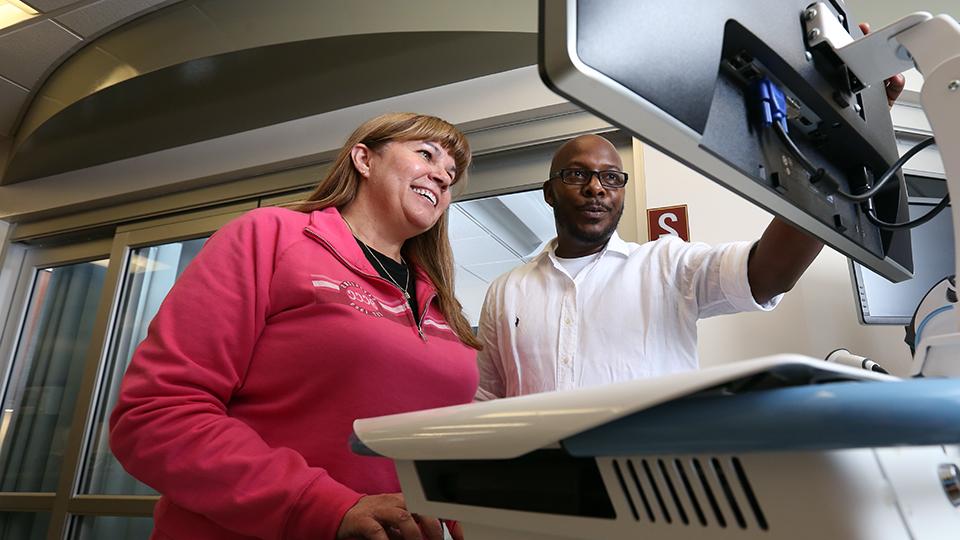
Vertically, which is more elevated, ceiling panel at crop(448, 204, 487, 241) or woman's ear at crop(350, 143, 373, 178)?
ceiling panel at crop(448, 204, 487, 241)

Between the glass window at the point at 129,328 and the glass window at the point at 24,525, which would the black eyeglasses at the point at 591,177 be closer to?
the glass window at the point at 129,328

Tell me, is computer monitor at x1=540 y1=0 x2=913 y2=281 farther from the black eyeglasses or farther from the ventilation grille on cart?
the black eyeglasses

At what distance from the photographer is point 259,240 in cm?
85

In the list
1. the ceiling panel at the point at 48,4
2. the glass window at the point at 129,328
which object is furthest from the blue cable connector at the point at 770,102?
the ceiling panel at the point at 48,4

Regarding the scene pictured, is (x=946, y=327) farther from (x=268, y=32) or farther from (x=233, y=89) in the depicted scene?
(x=233, y=89)

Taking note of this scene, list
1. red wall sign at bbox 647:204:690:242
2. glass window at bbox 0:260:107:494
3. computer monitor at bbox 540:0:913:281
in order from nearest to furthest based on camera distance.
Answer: computer monitor at bbox 540:0:913:281 → red wall sign at bbox 647:204:690:242 → glass window at bbox 0:260:107:494

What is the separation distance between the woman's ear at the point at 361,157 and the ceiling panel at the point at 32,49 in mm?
2278

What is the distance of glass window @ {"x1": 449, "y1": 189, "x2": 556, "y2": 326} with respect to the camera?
94.2 inches

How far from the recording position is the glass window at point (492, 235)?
2.39 metres

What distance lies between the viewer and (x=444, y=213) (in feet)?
4.07

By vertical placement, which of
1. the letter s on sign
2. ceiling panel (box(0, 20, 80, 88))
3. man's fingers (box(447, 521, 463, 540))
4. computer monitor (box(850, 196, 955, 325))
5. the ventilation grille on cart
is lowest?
man's fingers (box(447, 521, 463, 540))

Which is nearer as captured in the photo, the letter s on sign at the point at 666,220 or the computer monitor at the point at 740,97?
the computer monitor at the point at 740,97

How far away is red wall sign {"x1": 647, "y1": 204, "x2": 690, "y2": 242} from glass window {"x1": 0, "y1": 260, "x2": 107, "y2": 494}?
8.46 feet

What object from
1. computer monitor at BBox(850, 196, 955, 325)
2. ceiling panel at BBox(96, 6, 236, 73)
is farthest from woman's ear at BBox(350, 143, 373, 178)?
ceiling panel at BBox(96, 6, 236, 73)
